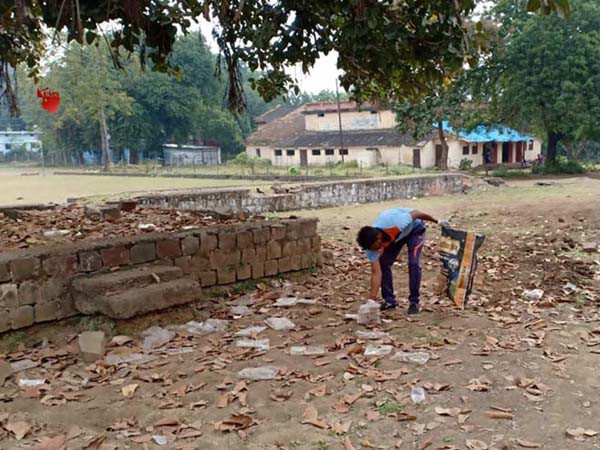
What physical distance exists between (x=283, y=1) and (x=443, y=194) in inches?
647

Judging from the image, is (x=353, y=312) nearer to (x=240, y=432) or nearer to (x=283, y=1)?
(x=240, y=432)

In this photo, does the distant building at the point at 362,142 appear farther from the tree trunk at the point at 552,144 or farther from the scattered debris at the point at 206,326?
the scattered debris at the point at 206,326

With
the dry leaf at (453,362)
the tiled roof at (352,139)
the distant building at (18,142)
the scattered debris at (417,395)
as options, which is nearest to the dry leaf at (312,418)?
the scattered debris at (417,395)

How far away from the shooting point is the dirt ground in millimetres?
3555

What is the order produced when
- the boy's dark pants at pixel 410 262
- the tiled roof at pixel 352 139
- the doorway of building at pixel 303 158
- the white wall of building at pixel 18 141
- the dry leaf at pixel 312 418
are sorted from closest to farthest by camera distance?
the dry leaf at pixel 312 418 < the boy's dark pants at pixel 410 262 < the tiled roof at pixel 352 139 < the doorway of building at pixel 303 158 < the white wall of building at pixel 18 141

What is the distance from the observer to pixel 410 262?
5.92m

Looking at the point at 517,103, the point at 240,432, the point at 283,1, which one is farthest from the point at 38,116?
the point at 240,432

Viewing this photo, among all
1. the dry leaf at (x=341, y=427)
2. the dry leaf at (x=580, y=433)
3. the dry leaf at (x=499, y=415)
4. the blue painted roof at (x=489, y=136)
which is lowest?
the dry leaf at (x=341, y=427)

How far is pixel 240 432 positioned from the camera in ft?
11.8

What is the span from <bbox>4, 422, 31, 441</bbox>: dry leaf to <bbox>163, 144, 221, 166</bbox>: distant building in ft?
159

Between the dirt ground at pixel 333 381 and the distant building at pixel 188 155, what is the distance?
4633cm

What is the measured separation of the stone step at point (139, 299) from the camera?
5.20 m

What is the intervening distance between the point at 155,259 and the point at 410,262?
8.60ft

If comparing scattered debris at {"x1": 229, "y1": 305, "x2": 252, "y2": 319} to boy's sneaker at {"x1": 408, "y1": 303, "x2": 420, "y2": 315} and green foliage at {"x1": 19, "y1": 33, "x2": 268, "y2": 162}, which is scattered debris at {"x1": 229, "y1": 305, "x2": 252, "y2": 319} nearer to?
boy's sneaker at {"x1": 408, "y1": 303, "x2": 420, "y2": 315}
